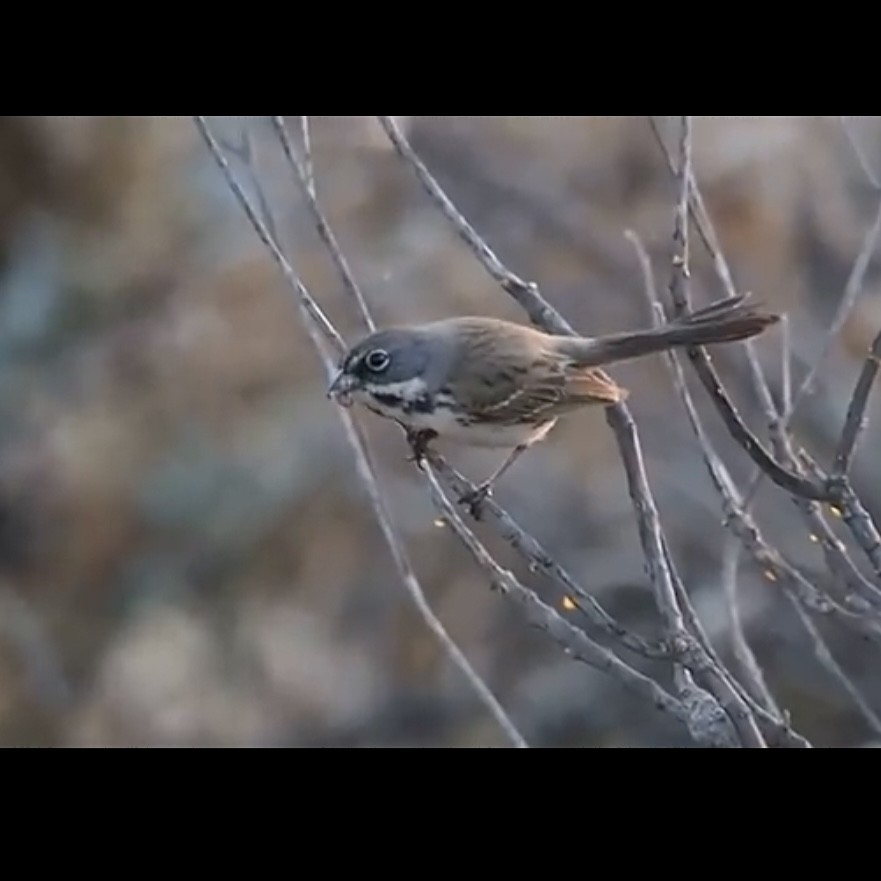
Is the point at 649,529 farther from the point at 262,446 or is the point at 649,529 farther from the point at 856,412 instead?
the point at 262,446

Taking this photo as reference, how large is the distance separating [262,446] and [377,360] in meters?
0.69

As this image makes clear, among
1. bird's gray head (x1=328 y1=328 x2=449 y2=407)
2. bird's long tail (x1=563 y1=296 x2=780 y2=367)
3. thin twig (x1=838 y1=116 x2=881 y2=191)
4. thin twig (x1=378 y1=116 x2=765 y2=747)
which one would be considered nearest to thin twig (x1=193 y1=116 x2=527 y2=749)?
bird's gray head (x1=328 y1=328 x2=449 y2=407)

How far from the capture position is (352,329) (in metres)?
1.73

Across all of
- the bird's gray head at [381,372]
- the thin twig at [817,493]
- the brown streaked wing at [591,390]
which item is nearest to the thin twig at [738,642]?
the thin twig at [817,493]

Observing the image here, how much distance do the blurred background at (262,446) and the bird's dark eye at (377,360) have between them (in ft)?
1.93

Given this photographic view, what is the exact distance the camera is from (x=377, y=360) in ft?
3.70

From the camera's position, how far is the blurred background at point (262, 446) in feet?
5.67

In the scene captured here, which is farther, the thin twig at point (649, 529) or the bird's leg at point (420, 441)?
the bird's leg at point (420, 441)

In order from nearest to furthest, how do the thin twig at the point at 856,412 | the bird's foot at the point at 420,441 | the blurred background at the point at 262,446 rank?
the thin twig at the point at 856,412
the bird's foot at the point at 420,441
the blurred background at the point at 262,446

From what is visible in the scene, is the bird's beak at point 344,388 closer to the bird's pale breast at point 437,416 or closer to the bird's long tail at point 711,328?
the bird's pale breast at point 437,416

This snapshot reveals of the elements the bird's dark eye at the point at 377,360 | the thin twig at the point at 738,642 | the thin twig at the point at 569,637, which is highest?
the bird's dark eye at the point at 377,360

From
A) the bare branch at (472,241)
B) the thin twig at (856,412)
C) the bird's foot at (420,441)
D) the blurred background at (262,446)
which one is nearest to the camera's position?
the thin twig at (856,412)
